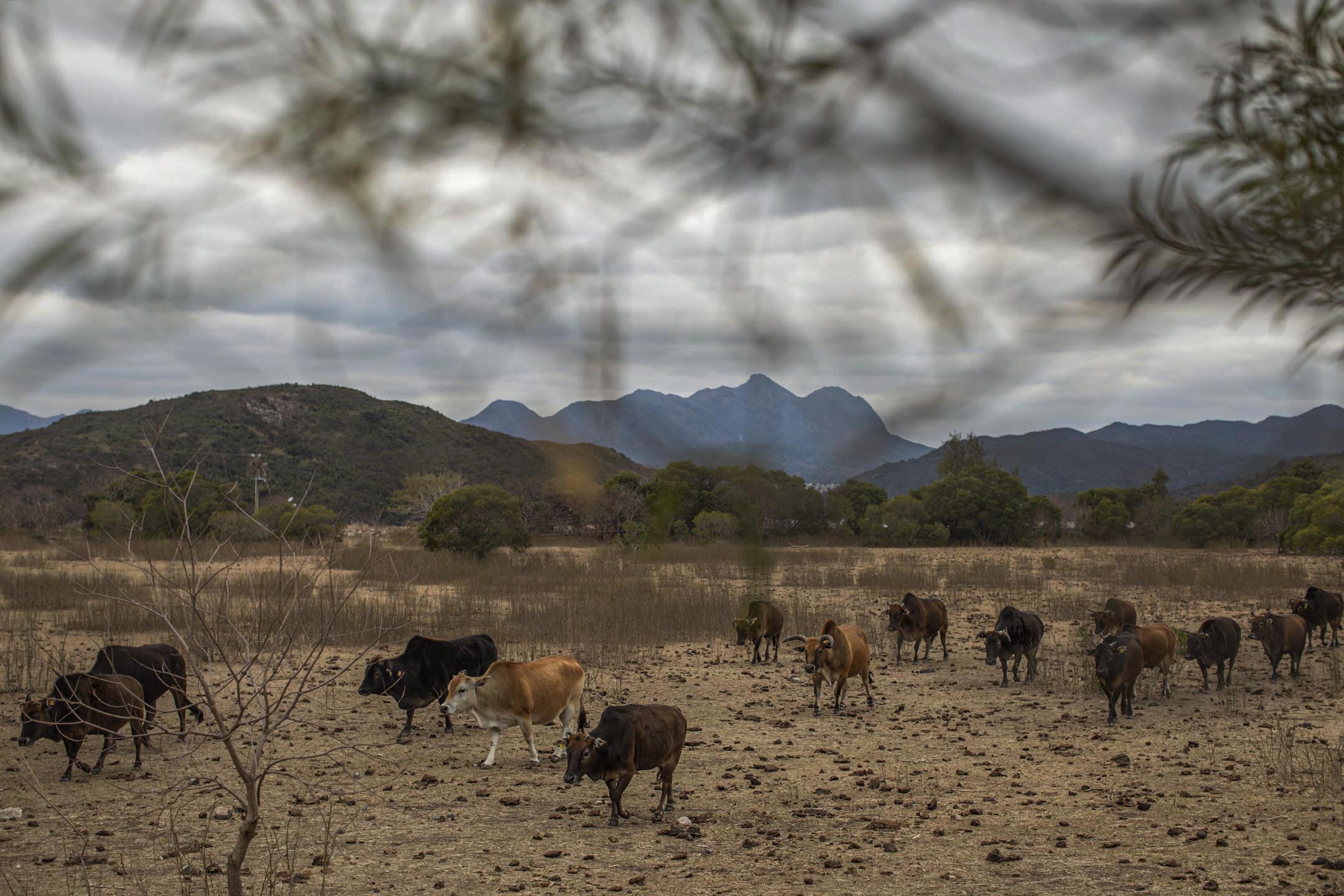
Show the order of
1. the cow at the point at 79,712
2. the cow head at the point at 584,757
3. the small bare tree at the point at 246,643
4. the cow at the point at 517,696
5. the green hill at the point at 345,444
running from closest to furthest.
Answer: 1. the green hill at the point at 345,444
2. the small bare tree at the point at 246,643
3. the cow head at the point at 584,757
4. the cow at the point at 79,712
5. the cow at the point at 517,696

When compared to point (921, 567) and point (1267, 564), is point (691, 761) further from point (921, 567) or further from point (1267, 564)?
point (1267, 564)

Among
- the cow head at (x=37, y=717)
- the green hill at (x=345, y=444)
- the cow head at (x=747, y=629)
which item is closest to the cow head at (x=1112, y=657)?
the cow head at (x=747, y=629)

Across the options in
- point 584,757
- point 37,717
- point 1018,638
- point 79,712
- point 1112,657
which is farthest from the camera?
point 1018,638

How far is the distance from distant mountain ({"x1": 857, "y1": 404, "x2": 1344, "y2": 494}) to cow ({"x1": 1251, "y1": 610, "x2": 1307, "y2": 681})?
11006mm

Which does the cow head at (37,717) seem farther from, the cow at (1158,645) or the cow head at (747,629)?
the cow at (1158,645)

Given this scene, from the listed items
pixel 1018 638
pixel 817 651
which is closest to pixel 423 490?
pixel 817 651

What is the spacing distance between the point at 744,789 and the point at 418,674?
11.0 feet

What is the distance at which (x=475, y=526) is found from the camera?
22.7m

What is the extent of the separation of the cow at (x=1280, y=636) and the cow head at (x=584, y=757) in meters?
8.13

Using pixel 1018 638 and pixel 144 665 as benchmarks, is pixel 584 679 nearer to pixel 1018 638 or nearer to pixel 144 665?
pixel 144 665

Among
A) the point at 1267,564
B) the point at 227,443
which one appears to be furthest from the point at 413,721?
the point at 1267,564

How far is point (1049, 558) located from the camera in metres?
23.8

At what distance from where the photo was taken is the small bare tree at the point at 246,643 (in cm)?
350

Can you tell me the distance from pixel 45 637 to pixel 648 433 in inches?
569
